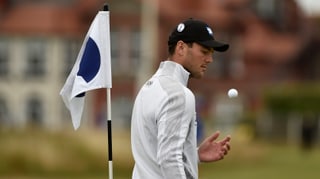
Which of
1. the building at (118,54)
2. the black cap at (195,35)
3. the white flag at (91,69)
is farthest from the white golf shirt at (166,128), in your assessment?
the building at (118,54)

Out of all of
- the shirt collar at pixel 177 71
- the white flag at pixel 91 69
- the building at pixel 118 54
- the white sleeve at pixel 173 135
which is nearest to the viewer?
the white sleeve at pixel 173 135

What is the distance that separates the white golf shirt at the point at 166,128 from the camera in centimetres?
640

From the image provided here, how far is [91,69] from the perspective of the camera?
7.65 m

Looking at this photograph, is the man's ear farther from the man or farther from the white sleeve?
the white sleeve

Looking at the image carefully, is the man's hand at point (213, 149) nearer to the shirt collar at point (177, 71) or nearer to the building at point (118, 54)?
the shirt collar at point (177, 71)

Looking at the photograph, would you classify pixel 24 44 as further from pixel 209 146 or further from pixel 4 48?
pixel 209 146

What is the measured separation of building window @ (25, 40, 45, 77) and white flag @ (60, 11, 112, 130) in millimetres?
56220

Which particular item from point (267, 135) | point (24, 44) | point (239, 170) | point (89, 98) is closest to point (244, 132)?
point (267, 135)

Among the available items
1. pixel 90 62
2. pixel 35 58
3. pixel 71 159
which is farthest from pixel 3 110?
pixel 90 62

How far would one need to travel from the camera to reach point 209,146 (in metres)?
7.12

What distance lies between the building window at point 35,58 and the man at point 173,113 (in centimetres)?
5727

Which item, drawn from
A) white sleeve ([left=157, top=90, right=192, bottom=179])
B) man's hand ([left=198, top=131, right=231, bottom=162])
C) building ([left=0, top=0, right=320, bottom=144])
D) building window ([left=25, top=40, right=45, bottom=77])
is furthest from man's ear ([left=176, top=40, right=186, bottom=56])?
building window ([left=25, top=40, right=45, bottom=77])

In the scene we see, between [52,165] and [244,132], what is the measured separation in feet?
88.5

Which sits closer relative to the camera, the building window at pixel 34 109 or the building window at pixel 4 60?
the building window at pixel 34 109
